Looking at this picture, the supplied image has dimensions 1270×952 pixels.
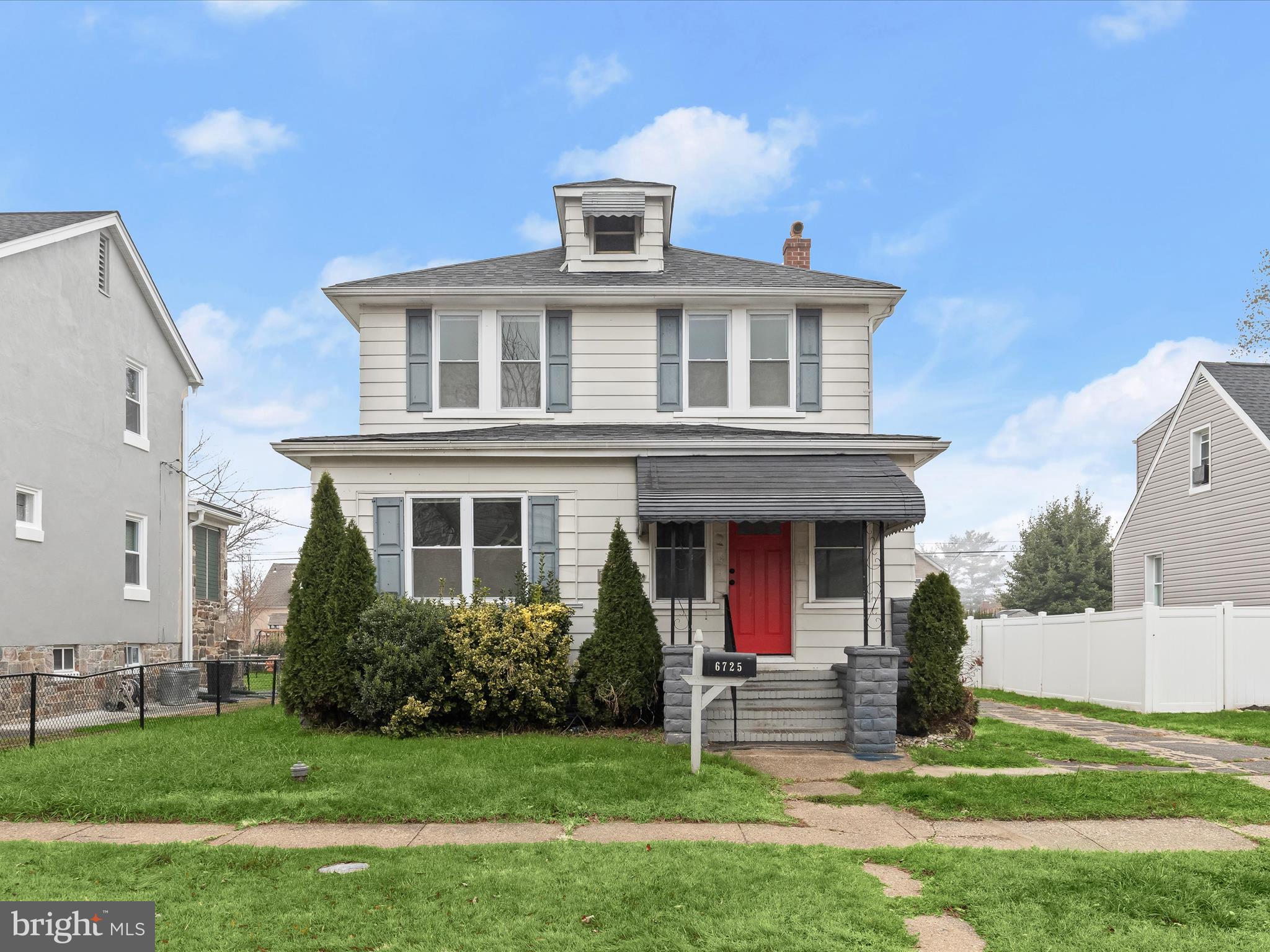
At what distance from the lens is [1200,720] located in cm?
1525

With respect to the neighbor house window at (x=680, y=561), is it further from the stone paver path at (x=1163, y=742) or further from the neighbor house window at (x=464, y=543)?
the stone paver path at (x=1163, y=742)

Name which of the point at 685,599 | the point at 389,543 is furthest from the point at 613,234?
the point at 389,543

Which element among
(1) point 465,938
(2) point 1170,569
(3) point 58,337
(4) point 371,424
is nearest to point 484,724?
(4) point 371,424

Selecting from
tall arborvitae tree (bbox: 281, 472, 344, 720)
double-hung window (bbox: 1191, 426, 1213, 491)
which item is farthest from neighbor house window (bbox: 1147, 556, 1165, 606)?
tall arborvitae tree (bbox: 281, 472, 344, 720)

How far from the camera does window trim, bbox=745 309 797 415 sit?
14891mm

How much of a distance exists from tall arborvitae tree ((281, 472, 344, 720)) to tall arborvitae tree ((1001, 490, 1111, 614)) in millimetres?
33698

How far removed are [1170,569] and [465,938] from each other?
2347cm

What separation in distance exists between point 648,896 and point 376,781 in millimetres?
3995

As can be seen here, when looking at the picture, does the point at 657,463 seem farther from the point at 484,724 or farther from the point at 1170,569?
the point at 1170,569

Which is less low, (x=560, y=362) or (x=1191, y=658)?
(x=560, y=362)

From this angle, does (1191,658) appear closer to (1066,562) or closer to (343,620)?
(343,620)

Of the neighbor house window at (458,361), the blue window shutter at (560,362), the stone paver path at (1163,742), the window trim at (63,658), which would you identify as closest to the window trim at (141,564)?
the window trim at (63,658)

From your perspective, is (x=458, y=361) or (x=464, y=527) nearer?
(x=464, y=527)

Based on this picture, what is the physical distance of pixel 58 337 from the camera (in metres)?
15.6
